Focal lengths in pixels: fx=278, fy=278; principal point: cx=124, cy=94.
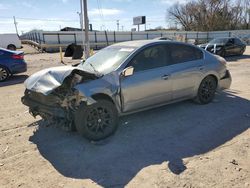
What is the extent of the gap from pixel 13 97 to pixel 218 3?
59.9 meters

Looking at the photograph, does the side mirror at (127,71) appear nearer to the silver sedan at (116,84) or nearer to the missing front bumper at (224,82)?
the silver sedan at (116,84)

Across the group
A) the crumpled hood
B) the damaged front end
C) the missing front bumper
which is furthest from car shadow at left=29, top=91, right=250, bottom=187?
the crumpled hood

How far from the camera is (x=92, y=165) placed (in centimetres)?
394

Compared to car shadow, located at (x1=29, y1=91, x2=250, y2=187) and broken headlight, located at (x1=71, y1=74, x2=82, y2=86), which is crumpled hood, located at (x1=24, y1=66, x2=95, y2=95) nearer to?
broken headlight, located at (x1=71, y1=74, x2=82, y2=86)

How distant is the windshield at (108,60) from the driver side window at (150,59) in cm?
21

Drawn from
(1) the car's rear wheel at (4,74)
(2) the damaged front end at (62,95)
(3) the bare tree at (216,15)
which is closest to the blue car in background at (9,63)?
(1) the car's rear wheel at (4,74)

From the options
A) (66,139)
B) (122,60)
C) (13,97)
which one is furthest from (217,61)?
(13,97)

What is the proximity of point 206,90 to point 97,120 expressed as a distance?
3082 mm

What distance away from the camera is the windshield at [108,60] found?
16.9 ft

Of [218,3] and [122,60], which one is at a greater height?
[218,3]

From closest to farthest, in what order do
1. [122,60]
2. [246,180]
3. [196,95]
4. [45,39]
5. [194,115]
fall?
[246,180], [122,60], [194,115], [196,95], [45,39]

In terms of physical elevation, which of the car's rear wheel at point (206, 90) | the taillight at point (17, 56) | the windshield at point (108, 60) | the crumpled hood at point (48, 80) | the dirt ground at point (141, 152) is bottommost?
the dirt ground at point (141, 152)

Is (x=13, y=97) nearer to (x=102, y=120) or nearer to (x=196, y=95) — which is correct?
(x=102, y=120)

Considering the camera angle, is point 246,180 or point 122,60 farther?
point 122,60
